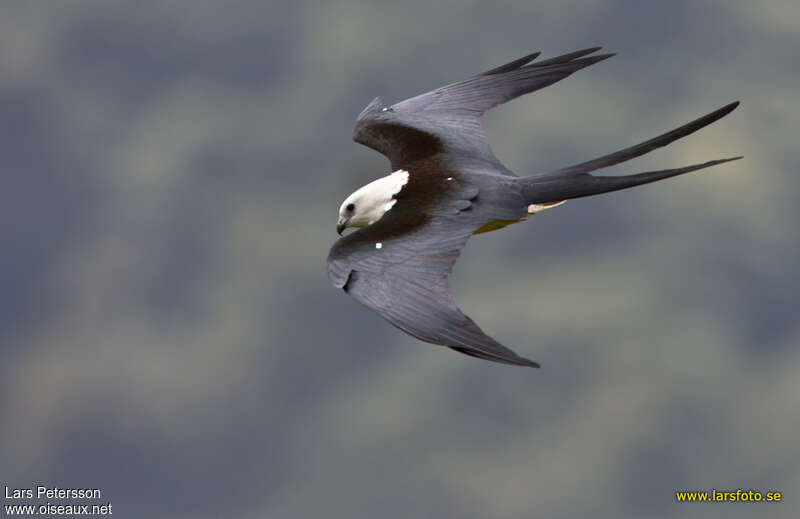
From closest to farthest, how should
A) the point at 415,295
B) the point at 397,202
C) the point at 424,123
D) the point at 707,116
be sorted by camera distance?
the point at 415,295 < the point at 707,116 < the point at 397,202 < the point at 424,123

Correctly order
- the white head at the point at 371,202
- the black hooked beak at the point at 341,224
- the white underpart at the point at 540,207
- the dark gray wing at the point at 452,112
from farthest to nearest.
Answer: the dark gray wing at the point at 452,112 < the black hooked beak at the point at 341,224 < the white head at the point at 371,202 < the white underpart at the point at 540,207

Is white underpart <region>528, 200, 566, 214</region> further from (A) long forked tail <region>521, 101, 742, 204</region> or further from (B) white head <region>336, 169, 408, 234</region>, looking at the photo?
(B) white head <region>336, 169, 408, 234</region>

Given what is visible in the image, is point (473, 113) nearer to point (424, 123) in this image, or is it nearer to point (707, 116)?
point (424, 123)

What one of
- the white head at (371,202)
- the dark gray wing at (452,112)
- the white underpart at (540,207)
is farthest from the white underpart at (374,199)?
the white underpart at (540,207)

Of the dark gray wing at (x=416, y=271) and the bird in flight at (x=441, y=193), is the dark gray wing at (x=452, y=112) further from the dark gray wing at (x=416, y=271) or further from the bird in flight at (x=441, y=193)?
the dark gray wing at (x=416, y=271)

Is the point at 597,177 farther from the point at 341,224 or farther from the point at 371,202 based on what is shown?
the point at 341,224

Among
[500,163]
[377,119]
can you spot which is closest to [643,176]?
[500,163]

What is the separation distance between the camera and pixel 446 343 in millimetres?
6820

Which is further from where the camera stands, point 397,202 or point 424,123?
point 424,123

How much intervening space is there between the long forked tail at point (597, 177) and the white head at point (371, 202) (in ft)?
3.51

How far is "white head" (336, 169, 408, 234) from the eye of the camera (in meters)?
8.88

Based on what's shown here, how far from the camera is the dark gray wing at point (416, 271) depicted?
22.6 feet

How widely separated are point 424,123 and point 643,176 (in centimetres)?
228

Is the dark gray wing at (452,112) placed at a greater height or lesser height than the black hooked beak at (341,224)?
greater
